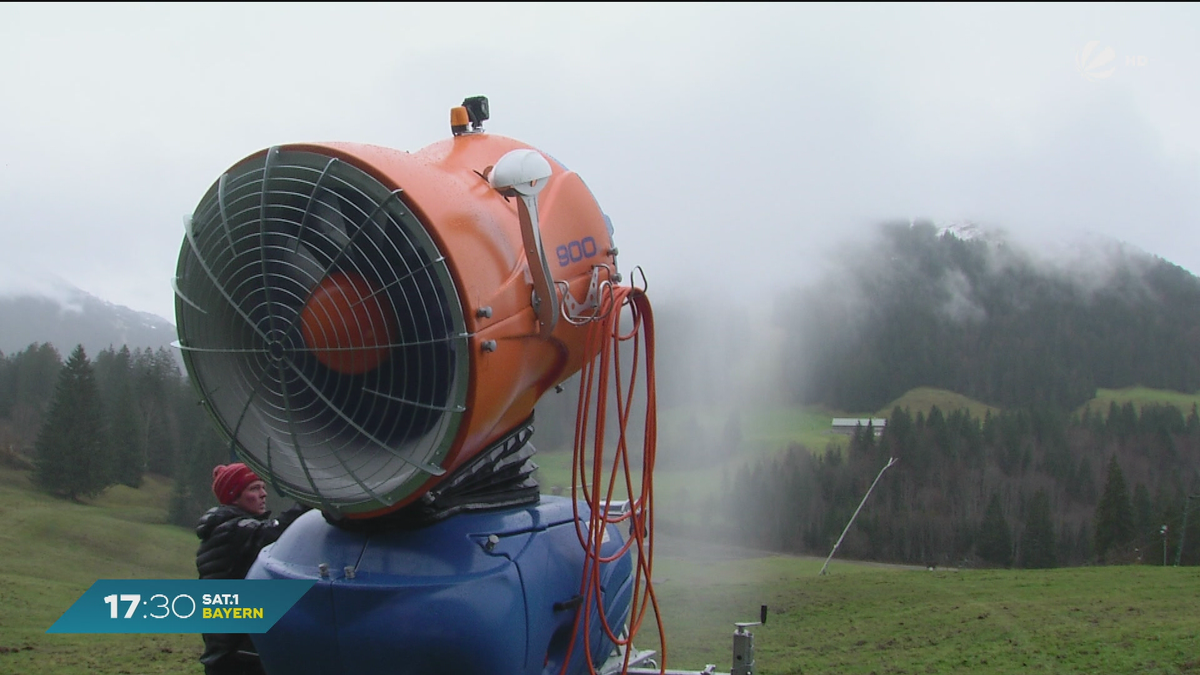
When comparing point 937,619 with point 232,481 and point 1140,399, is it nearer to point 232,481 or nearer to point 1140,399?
point 232,481

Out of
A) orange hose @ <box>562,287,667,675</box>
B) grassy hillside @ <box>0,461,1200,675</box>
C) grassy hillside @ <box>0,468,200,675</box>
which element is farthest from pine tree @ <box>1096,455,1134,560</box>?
orange hose @ <box>562,287,667,675</box>

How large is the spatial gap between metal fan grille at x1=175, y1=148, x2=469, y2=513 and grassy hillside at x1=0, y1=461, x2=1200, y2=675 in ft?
18.6

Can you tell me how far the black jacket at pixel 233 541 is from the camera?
3875mm

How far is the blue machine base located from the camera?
2.99 meters

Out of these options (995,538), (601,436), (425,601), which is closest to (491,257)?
(601,436)

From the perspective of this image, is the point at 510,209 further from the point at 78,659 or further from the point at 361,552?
the point at 78,659

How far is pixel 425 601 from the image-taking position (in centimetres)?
300

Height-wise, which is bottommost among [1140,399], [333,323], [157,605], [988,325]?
[157,605]

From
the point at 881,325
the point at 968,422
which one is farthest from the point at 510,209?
the point at 881,325

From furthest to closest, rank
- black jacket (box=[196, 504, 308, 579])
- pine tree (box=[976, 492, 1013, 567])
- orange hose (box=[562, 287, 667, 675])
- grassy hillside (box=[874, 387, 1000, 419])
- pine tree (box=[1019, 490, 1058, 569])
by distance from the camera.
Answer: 1. grassy hillside (box=[874, 387, 1000, 419])
2. pine tree (box=[976, 492, 1013, 567])
3. pine tree (box=[1019, 490, 1058, 569])
4. black jacket (box=[196, 504, 308, 579])
5. orange hose (box=[562, 287, 667, 675])

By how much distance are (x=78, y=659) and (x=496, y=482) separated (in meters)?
6.08

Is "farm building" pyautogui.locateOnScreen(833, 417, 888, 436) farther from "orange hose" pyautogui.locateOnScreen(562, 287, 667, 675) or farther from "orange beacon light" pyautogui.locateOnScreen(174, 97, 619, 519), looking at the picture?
"orange beacon light" pyautogui.locateOnScreen(174, 97, 619, 519)

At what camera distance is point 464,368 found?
9.51ft

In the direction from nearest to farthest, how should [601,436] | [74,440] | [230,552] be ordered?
1. [601,436]
2. [230,552]
3. [74,440]
